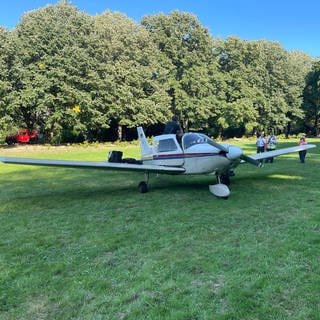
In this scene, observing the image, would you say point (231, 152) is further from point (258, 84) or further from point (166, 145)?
point (258, 84)

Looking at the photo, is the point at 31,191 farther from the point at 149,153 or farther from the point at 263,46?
the point at 263,46

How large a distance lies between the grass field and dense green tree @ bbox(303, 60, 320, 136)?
180 ft

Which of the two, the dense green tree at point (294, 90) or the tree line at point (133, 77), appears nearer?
the tree line at point (133, 77)

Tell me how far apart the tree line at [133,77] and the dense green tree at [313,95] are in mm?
305

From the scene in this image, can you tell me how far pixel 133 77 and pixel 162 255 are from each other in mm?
36946

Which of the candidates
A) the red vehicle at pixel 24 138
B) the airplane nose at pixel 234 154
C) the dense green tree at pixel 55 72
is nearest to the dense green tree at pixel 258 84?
the dense green tree at pixel 55 72

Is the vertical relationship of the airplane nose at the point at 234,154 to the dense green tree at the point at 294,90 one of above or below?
below

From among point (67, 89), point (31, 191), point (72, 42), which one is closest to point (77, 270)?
point (31, 191)

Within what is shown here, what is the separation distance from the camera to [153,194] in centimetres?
1123

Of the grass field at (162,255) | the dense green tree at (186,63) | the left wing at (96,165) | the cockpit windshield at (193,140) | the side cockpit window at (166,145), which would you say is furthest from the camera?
the dense green tree at (186,63)

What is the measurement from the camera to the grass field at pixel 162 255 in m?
4.19

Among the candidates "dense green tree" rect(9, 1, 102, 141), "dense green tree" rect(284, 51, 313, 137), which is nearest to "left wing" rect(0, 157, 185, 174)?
"dense green tree" rect(9, 1, 102, 141)

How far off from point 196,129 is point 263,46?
62.4ft

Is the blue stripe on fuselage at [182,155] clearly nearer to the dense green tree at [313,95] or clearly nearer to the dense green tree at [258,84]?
the dense green tree at [258,84]
